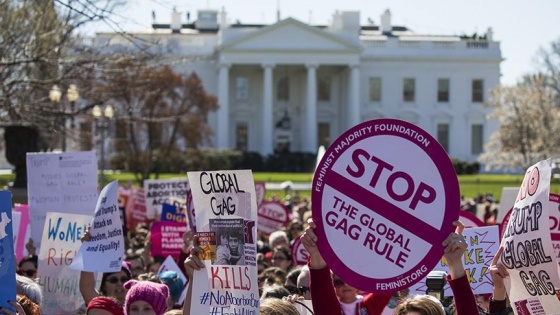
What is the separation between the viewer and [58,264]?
26.9ft

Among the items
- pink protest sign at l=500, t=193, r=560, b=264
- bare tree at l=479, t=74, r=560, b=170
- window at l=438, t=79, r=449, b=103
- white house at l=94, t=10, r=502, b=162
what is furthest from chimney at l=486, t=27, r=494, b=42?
pink protest sign at l=500, t=193, r=560, b=264

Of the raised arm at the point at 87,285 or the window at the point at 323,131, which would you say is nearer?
the raised arm at the point at 87,285

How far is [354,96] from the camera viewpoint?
82.4 metres

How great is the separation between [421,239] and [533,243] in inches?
27.8

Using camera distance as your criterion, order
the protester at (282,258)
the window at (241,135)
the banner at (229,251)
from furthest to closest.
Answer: the window at (241,135) → the protester at (282,258) → the banner at (229,251)

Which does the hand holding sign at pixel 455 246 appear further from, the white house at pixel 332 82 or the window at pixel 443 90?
the window at pixel 443 90

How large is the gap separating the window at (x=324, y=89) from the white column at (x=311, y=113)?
4168mm

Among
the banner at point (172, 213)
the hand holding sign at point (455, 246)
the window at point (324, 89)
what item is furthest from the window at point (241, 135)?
the hand holding sign at point (455, 246)

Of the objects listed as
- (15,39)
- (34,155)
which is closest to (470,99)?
(15,39)

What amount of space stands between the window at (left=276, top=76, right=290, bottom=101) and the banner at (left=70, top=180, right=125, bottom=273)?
257 feet

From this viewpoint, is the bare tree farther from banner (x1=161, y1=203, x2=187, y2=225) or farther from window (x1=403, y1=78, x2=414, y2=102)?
banner (x1=161, y1=203, x2=187, y2=225)

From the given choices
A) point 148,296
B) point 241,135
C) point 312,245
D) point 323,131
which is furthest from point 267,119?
point 312,245

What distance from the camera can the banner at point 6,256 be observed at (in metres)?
5.28

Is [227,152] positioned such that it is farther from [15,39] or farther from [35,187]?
[35,187]
